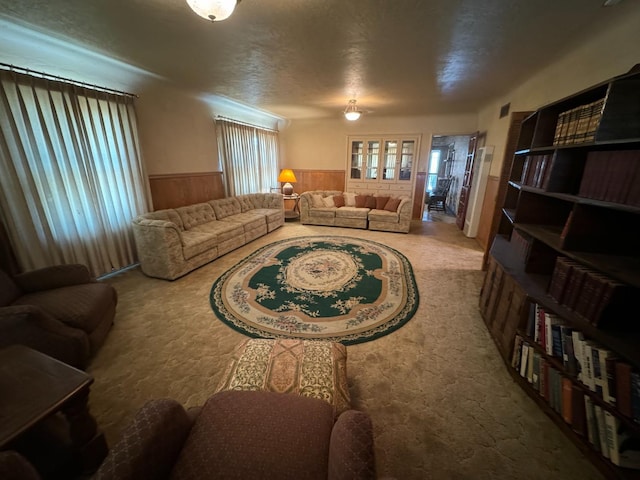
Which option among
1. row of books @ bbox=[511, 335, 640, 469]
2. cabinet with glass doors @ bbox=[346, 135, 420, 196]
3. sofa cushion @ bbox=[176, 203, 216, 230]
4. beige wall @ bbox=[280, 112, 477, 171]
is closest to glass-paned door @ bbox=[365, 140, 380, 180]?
cabinet with glass doors @ bbox=[346, 135, 420, 196]

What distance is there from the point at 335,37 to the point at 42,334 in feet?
10.5

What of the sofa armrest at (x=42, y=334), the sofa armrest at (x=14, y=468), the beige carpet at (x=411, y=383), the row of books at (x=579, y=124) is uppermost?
the row of books at (x=579, y=124)

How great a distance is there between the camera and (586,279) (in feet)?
4.30

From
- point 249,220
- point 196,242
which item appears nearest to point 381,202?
point 249,220

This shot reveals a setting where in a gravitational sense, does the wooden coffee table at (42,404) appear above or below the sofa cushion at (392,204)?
below

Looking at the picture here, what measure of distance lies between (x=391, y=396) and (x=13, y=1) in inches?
154

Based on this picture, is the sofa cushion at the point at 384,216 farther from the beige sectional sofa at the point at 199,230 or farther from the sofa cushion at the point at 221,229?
the sofa cushion at the point at 221,229

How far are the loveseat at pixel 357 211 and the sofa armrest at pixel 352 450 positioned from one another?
470 centimetres

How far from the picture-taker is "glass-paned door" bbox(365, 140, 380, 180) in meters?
6.52

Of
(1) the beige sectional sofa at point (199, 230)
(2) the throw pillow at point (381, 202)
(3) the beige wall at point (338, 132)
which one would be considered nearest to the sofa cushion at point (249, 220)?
(1) the beige sectional sofa at point (199, 230)

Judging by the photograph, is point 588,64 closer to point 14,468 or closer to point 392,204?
point 392,204

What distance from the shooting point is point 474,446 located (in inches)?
52.3

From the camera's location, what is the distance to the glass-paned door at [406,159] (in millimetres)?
6262

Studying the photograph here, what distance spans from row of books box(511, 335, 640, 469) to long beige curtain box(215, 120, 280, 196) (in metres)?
5.22
